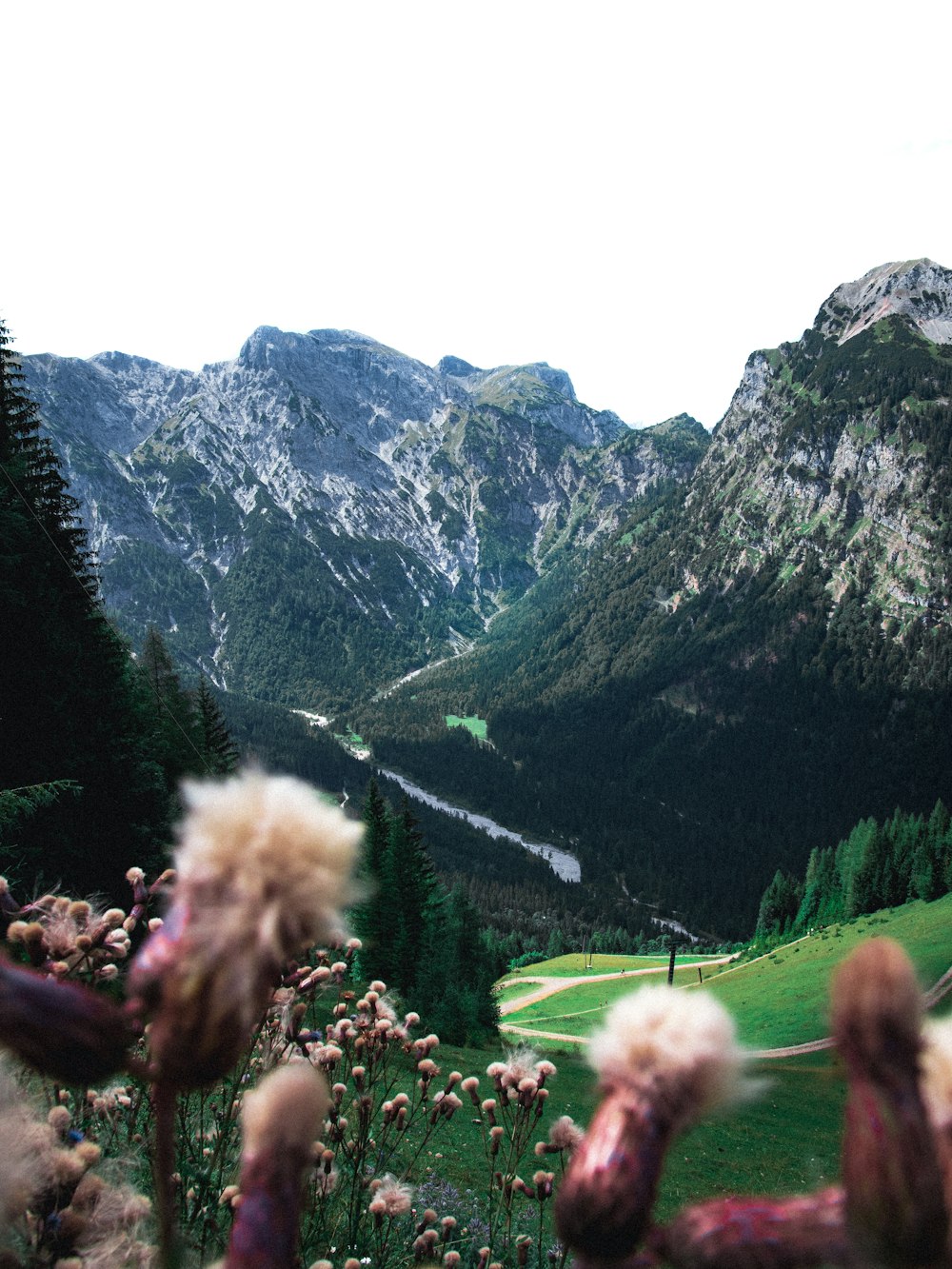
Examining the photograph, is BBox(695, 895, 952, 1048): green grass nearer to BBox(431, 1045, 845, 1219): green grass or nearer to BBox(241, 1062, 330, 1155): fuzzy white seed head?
BBox(431, 1045, 845, 1219): green grass

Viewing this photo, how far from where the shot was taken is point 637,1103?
Result: 3.30 ft

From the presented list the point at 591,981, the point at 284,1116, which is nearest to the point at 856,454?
the point at 591,981

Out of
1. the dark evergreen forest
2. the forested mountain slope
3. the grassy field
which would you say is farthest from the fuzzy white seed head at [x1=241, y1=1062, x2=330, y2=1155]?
the forested mountain slope

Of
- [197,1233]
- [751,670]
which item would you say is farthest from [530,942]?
[751,670]

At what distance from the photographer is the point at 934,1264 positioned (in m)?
0.78

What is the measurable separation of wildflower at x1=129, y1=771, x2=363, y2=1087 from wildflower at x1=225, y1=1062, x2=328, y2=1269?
11cm

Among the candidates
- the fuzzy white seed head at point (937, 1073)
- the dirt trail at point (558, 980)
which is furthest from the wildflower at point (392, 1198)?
the dirt trail at point (558, 980)

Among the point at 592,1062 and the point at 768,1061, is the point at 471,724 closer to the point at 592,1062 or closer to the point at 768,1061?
the point at 768,1061

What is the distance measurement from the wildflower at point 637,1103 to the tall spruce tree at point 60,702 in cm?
1573

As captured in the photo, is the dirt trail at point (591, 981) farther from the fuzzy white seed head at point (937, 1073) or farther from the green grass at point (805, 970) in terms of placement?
the fuzzy white seed head at point (937, 1073)

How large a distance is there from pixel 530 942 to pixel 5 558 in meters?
76.4

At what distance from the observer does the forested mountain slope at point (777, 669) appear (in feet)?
408

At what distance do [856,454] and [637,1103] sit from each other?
184986mm

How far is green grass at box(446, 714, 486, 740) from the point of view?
176875mm
